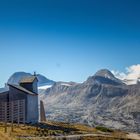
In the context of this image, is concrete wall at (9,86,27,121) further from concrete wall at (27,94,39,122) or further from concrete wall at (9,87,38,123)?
concrete wall at (27,94,39,122)

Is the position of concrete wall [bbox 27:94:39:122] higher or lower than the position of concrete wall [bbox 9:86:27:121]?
lower

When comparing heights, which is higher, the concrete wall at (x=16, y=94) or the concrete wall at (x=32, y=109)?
the concrete wall at (x=16, y=94)

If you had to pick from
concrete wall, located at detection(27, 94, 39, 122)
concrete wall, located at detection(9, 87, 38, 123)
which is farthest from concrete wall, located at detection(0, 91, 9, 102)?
concrete wall, located at detection(27, 94, 39, 122)

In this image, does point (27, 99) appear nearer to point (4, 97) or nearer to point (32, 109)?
point (32, 109)

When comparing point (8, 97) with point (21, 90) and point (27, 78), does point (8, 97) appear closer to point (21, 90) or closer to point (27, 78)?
point (21, 90)

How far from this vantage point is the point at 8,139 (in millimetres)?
38062

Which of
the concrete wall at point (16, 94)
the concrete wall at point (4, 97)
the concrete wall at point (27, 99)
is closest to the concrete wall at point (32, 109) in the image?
the concrete wall at point (27, 99)

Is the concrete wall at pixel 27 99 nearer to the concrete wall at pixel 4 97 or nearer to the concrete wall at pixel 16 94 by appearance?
the concrete wall at pixel 16 94

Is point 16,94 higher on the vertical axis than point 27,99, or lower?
higher

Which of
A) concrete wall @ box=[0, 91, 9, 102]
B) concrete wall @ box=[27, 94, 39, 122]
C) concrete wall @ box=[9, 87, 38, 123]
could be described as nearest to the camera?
concrete wall @ box=[9, 87, 38, 123]

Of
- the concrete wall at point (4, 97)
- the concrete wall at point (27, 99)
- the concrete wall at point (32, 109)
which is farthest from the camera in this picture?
the concrete wall at point (32, 109)

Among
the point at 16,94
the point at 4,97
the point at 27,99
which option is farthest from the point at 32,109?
the point at 4,97

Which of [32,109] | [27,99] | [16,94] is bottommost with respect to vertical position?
[32,109]

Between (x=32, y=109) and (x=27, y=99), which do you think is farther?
(x=32, y=109)
